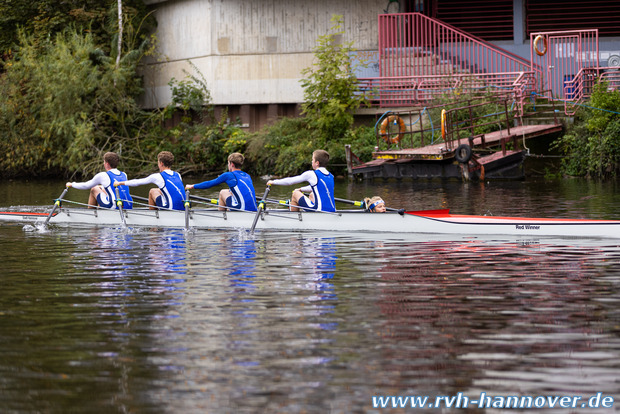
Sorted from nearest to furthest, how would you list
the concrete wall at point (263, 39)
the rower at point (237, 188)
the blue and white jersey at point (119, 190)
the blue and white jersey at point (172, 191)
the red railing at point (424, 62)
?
the rower at point (237, 188) → the blue and white jersey at point (172, 191) → the blue and white jersey at point (119, 190) → the red railing at point (424, 62) → the concrete wall at point (263, 39)

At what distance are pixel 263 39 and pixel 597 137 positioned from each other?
12.9 meters

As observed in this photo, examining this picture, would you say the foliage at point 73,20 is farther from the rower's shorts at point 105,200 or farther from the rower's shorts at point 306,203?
the rower's shorts at point 306,203

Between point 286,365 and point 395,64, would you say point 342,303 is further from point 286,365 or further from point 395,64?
point 395,64

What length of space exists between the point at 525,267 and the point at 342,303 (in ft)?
10.8

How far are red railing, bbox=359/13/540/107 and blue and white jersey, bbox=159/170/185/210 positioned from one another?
16.0 metres

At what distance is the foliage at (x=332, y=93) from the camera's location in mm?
31938

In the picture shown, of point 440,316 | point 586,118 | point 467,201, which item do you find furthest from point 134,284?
point 586,118

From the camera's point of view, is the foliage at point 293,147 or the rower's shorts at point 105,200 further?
the foliage at point 293,147

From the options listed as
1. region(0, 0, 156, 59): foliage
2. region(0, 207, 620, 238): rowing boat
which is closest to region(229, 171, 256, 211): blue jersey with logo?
region(0, 207, 620, 238): rowing boat

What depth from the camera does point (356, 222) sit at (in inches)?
627

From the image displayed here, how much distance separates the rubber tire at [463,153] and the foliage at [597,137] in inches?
132

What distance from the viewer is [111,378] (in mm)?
7309

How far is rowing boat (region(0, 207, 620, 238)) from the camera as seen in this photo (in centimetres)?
Result: 1454

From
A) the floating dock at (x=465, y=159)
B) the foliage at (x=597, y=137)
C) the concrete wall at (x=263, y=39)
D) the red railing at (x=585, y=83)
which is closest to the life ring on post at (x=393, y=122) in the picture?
the floating dock at (x=465, y=159)
